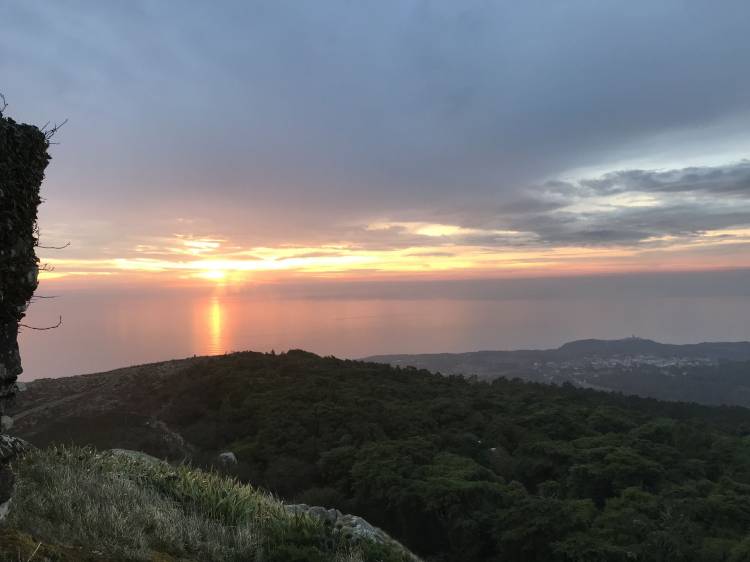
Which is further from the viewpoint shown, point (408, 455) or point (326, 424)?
point (326, 424)

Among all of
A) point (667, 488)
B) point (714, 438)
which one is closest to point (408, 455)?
point (667, 488)

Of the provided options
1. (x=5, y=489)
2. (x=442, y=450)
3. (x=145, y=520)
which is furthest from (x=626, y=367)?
(x=5, y=489)

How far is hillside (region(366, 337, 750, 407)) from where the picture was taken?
4634 centimetres

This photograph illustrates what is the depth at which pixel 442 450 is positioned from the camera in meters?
13.2

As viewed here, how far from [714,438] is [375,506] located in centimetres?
1303

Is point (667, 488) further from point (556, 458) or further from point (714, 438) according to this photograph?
point (714, 438)

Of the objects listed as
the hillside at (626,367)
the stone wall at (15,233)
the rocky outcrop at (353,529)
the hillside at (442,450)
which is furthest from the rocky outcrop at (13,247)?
the hillside at (626,367)

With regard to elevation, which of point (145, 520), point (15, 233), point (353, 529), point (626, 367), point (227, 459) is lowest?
point (626, 367)

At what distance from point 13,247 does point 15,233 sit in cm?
11

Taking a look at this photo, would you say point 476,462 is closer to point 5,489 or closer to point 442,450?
point 442,450

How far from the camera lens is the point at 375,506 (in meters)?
10.0

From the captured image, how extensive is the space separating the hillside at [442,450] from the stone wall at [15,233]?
7.53 meters

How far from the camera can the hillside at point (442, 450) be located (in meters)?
8.80

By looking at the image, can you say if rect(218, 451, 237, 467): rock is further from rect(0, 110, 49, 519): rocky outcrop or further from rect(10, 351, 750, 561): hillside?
rect(0, 110, 49, 519): rocky outcrop
